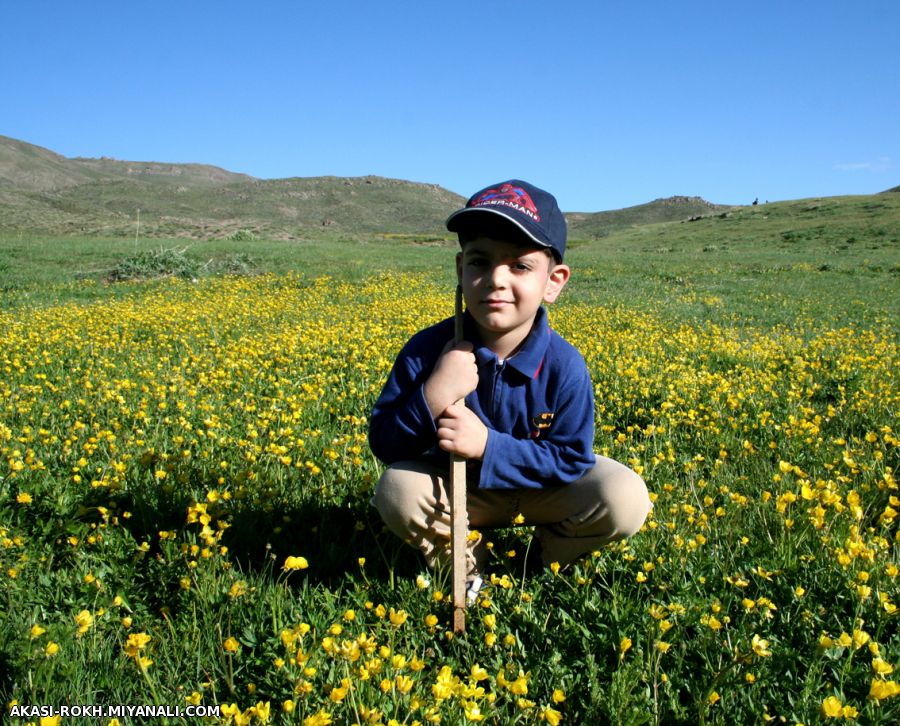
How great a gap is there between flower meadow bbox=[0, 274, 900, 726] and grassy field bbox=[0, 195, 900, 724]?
0.04 feet

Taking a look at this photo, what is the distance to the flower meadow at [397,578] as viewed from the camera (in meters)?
1.95

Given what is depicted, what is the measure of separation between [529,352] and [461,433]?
1.64 ft

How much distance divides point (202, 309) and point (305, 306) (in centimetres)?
169

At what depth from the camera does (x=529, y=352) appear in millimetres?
2541

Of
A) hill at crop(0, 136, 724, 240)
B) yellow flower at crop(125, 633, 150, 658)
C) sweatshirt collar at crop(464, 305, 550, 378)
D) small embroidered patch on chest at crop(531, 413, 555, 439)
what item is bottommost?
yellow flower at crop(125, 633, 150, 658)

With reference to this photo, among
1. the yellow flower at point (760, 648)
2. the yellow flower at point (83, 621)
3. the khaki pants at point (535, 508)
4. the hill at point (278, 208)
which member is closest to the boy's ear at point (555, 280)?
the khaki pants at point (535, 508)

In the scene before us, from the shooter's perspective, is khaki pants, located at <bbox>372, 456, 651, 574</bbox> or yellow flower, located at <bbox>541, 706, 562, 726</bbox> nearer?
yellow flower, located at <bbox>541, 706, 562, 726</bbox>

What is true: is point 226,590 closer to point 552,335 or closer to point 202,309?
point 552,335

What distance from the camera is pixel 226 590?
239cm

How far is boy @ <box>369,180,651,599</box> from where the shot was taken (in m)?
2.32

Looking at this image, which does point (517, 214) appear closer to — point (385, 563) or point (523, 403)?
point (523, 403)

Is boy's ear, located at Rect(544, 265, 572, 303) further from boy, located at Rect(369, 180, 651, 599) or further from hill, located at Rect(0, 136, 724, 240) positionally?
hill, located at Rect(0, 136, 724, 240)

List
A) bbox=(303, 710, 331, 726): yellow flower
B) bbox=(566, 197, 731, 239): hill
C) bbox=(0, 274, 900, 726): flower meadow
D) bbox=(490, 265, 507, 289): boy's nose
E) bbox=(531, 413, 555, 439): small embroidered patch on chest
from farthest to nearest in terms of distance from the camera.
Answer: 1. bbox=(566, 197, 731, 239): hill
2. bbox=(531, 413, 555, 439): small embroidered patch on chest
3. bbox=(490, 265, 507, 289): boy's nose
4. bbox=(0, 274, 900, 726): flower meadow
5. bbox=(303, 710, 331, 726): yellow flower

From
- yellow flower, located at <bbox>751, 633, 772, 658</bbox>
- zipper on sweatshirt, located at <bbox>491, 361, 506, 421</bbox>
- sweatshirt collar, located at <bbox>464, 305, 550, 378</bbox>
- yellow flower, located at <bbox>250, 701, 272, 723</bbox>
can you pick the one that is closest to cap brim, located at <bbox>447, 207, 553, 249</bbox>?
sweatshirt collar, located at <bbox>464, 305, 550, 378</bbox>
